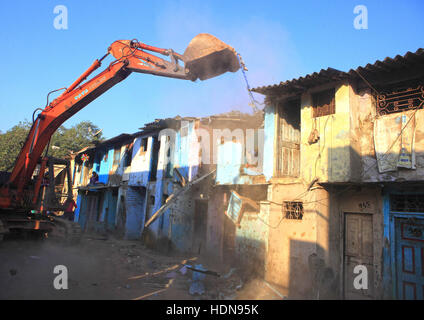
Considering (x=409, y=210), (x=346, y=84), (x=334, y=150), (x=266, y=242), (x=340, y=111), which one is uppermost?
(x=346, y=84)

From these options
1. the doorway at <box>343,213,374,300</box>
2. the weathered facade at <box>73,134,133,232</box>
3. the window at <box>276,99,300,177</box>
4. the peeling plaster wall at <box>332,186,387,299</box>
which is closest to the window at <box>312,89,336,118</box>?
the window at <box>276,99,300,177</box>

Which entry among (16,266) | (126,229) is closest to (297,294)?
(16,266)

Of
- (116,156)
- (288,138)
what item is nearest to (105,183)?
(116,156)

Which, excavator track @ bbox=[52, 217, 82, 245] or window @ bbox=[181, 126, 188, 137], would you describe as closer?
excavator track @ bbox=[52, 217, 82, 245]

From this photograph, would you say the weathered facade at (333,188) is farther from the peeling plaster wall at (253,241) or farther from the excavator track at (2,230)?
the excavator track at (2,230)

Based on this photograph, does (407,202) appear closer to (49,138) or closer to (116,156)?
(49,138)

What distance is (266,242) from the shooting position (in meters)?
9.95

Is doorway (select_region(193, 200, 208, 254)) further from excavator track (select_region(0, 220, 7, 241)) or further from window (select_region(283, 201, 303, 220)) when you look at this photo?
excavator track (select_region(0, 220, 7, 241))

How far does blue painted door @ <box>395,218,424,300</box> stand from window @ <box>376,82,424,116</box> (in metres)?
3.14

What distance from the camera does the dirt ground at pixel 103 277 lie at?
23.8ft

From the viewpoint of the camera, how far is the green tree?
34.7 meters

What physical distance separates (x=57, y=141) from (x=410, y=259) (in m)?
40.4

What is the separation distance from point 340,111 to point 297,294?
19.2ft
